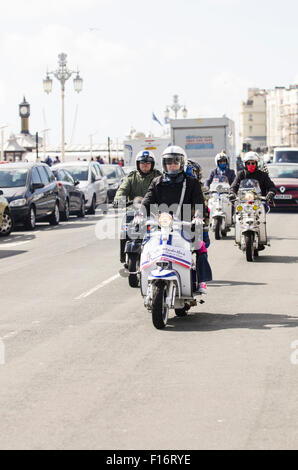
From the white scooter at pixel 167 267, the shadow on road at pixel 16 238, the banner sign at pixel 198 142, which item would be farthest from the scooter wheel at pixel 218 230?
the banner sign at pixel 198 142

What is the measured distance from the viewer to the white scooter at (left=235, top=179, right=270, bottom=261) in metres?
16.4

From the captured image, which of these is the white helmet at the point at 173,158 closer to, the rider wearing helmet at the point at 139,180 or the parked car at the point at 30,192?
the rider wearing helmet at the point at 139,180

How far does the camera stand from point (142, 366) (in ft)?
26.4

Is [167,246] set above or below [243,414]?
above

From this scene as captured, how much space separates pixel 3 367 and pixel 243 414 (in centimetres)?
240

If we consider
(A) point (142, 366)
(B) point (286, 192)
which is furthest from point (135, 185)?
(B) point (286, 192)

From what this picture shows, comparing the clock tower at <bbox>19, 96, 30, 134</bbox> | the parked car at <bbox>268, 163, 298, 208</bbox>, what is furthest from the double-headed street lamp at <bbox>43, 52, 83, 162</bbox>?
the clock tower at <bbox>19, 96, 30, 134</bbox>

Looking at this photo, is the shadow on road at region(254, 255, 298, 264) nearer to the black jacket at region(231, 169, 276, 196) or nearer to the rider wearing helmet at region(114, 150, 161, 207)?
the black jacket at region(231, 169, 276, 196)

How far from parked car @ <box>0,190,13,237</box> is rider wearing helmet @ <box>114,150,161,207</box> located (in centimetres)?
1043

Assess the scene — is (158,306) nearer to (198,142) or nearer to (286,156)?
(198,142)

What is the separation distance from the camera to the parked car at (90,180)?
106 ft

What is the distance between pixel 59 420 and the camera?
6.30 metres

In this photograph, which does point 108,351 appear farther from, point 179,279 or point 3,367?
point 179,279
